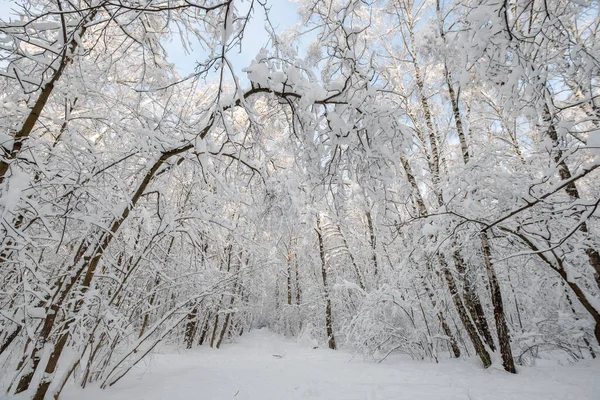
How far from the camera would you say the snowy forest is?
6.19ft

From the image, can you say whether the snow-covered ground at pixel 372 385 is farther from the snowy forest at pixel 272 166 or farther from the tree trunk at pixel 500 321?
the snowy forest at pixel 272 166

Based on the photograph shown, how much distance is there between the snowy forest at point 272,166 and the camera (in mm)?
1888

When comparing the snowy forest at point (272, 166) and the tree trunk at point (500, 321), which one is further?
the tree trunk at point (500, 321)

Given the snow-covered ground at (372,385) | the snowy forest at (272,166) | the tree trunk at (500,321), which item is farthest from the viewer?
the tree trunk at (500,321)

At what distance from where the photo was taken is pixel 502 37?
1.85 metres

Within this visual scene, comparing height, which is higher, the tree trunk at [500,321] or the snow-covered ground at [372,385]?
the tree trunk at [500,321]

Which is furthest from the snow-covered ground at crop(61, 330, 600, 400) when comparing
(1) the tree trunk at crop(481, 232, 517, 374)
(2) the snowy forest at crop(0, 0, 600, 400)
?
(2) the snowy forest at crop(0, 0, 600, 400)

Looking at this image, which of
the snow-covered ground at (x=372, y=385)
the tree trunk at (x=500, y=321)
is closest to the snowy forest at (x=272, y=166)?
the tree trunk at (x=500, y=321)

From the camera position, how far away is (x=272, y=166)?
142 inches

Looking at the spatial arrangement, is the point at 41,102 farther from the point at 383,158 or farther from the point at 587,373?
the point at 587,373

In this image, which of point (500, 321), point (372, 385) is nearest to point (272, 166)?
point (372, 385)

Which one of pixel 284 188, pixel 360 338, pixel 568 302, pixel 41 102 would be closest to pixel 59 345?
pixel 41 102

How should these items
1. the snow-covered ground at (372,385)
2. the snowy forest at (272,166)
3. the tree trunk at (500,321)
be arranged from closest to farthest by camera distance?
the snowy forest at (272,166)
the snow-covered ground at (372,385)
the tree trunk at (500,321)

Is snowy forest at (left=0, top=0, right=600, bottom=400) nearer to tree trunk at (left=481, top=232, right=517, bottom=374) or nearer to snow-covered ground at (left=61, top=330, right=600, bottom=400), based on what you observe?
tree trunk at (left=481, top=232, right=517, bottom=374)
